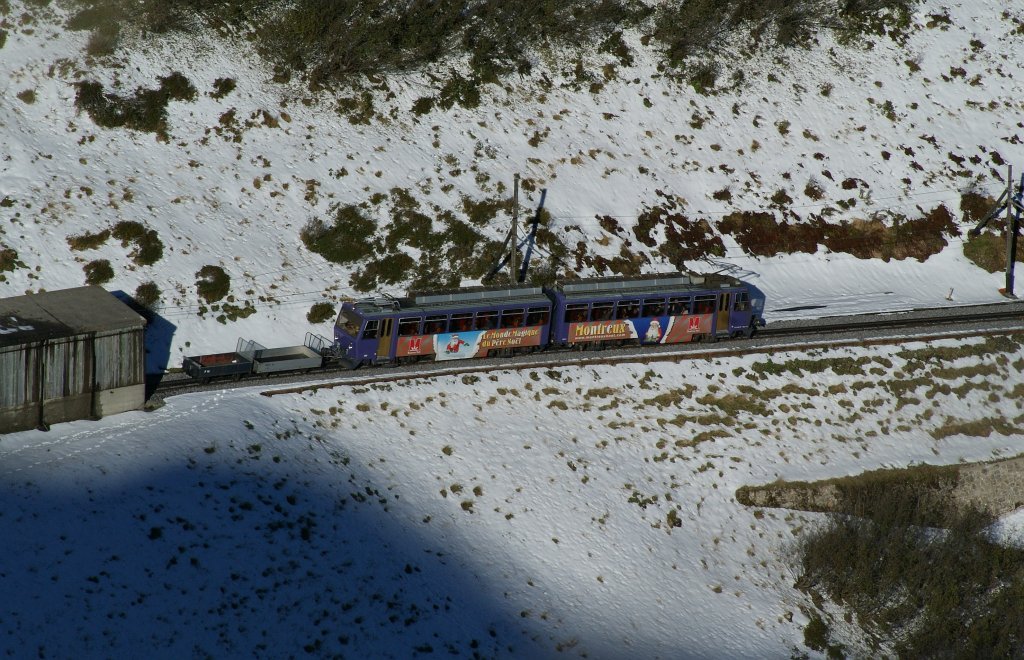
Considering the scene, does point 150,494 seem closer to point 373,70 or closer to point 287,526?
point 287,526

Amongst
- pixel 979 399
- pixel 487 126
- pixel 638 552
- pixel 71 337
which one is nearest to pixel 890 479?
pixel 979 399

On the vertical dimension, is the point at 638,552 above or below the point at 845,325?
below

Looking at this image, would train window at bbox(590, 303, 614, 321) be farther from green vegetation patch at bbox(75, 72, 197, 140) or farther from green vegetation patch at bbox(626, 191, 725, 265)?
green vegetation patch at bbox(75, 72, 197, 140)

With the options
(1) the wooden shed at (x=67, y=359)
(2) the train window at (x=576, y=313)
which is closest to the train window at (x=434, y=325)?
(2) the train window at (x=576, y=313)

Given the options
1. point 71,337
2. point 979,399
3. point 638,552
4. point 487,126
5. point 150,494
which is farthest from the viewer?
point 487,126

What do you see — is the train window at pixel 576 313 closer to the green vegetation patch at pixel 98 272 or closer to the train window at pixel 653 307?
the train window at pixel 653 307

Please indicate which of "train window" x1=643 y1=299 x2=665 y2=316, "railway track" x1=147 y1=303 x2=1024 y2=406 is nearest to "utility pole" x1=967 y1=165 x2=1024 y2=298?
"railway track" x1=147 y1=303 x2=1024 y2=406
